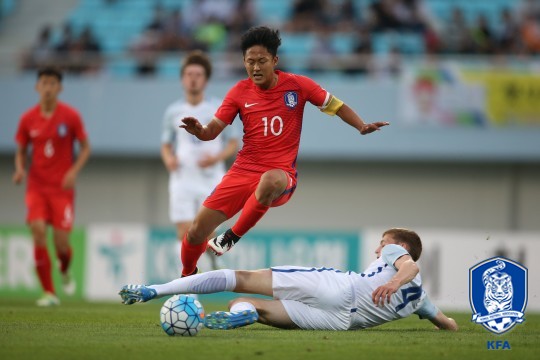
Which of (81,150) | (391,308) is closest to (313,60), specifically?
(81,150)

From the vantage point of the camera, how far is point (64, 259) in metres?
13.0

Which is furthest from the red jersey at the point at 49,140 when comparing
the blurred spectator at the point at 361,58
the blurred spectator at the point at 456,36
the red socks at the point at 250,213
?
the blurred spectator at the point at 456,36

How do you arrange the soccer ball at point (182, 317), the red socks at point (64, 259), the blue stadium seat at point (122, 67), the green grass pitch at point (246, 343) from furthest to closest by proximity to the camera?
the blue stadium seat at point (122, 67) → the red socks at point (64, 259) → the soccer ball at point (182, 317) → the green grass pitch at point (246, 343)

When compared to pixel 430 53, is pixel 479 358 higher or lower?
lower

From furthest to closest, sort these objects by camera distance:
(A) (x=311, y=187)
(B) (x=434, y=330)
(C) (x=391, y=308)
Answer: (A) (x=311, y=187), (B) (x=434, y=330), (C) (x=391, y=308)

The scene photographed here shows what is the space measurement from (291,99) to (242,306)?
2133 mm

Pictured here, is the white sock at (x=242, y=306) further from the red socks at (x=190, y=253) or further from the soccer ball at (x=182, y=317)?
the red socks at (x=190, y=253)

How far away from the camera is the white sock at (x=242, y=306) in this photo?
7641 mm

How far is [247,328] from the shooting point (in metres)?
8.43

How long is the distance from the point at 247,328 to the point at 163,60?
1308 centimetres

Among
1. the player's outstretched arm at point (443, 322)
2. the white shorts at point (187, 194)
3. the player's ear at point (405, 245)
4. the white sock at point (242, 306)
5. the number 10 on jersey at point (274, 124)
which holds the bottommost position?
the player's outstretched arm at point (443, 322)

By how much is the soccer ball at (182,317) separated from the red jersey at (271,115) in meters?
1.89

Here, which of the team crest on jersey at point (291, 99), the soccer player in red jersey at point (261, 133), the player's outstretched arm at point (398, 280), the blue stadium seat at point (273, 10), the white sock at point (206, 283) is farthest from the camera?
the blue stadium seat at point (273, 10)

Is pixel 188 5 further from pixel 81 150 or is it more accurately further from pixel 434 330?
pixel 434 330
